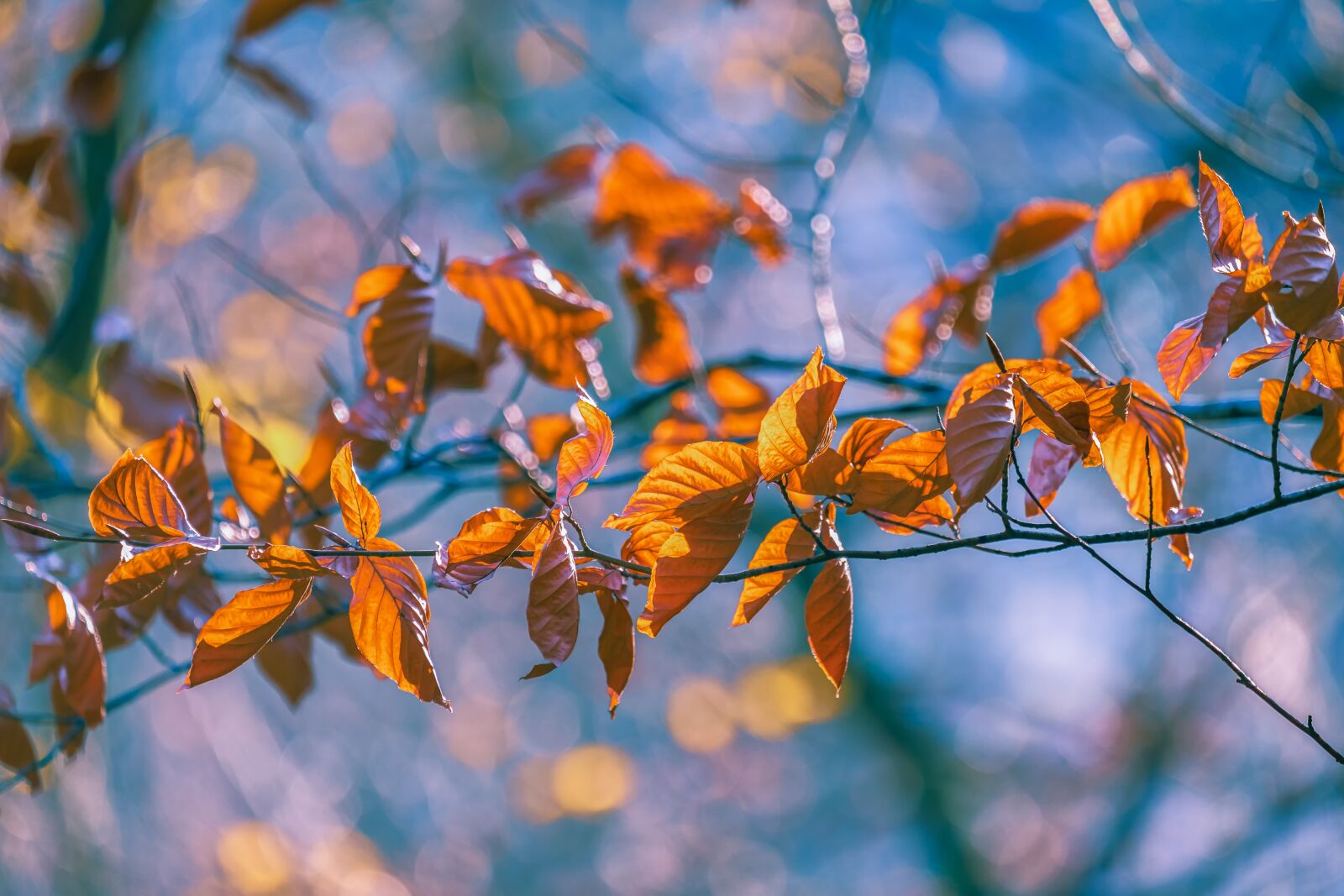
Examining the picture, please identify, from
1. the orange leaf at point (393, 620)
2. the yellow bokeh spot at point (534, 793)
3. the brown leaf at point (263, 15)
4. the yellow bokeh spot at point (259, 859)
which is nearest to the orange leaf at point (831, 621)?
the orange leaf at point (393, 620)

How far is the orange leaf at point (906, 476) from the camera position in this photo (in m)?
0.48

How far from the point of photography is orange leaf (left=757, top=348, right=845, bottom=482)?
0.44 m

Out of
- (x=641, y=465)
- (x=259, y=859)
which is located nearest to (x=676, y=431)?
(x=641, y=465)

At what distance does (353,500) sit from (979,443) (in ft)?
1.06

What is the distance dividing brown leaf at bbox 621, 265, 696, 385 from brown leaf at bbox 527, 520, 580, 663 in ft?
1.59

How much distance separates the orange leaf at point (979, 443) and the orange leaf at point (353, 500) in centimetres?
29

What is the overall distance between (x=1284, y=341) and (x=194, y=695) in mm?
4498

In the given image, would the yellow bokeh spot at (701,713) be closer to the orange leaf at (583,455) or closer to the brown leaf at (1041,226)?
the brown leaf at (1041,226)

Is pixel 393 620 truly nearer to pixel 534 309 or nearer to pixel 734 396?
pixel 534 309

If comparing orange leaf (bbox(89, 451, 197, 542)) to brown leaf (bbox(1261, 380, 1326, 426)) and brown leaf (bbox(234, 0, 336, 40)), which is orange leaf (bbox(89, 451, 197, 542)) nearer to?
brown leaf (bbox(1261, 380, 1326, 426))

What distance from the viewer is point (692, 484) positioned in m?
0.46

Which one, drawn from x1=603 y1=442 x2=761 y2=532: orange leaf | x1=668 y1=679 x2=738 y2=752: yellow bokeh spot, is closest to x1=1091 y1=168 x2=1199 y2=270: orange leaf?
x1=603 y1=442 x2=761 y2=532: orange leaf

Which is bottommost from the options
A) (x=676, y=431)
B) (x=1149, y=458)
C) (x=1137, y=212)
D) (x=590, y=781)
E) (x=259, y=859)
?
(x=259, y=859)

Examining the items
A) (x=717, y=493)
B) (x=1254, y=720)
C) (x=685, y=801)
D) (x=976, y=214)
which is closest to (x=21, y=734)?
(x=717, y=493)
